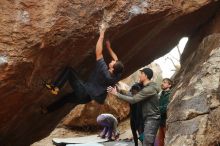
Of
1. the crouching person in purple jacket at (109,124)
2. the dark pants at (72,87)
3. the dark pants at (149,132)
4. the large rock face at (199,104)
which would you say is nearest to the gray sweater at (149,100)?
the dark pants at (149,132)

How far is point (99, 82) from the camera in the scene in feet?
27.3

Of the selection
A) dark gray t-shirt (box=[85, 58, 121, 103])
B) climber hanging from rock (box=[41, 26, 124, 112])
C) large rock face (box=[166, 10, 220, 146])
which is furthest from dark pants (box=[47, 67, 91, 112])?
large rock face (box=[166, 10, 220, 146])

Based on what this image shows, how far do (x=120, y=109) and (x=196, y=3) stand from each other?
7.39 meters

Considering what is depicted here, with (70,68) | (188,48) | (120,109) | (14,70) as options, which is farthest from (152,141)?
(120,109)

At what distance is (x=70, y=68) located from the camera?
888 cm

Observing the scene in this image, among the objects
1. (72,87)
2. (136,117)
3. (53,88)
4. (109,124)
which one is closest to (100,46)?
(72,87)

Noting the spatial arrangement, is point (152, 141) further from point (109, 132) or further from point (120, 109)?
point (120, 109)

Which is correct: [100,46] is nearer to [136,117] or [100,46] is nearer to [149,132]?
[136,117]

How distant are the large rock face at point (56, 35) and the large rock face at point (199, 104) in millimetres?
1134

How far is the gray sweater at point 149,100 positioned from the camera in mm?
8414

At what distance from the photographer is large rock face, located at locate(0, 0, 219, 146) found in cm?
805

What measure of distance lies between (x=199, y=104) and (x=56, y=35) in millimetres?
3035

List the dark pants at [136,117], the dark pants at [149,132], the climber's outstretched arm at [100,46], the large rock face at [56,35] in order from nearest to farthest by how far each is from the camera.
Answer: the large rock face at [56,35] → the climber's outstretched arm at [100,46] → the dark pants at [149,132] → the dark pants at [136,117]

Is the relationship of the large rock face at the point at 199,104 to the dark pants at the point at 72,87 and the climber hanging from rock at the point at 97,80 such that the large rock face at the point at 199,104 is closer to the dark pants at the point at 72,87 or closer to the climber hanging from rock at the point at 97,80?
the climber hanging from rock at the point at 97,80
